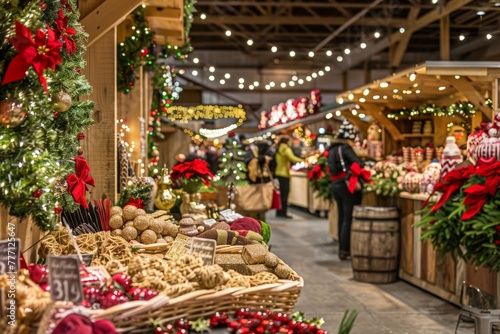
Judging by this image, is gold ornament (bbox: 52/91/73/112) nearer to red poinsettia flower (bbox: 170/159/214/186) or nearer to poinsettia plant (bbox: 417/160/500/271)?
poinsettia plant (bbox: 417/160/500/271)

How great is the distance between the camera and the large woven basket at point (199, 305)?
2.03 metres

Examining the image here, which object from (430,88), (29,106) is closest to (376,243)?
(430,88)

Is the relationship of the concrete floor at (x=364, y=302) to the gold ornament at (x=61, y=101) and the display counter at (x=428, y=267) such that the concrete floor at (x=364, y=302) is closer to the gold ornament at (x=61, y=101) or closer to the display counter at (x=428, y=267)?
the display counter at (x=428, y=267)

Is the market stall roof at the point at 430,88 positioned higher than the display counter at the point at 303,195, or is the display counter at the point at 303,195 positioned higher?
the market stall roof at the point at 430,88

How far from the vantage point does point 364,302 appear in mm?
6602

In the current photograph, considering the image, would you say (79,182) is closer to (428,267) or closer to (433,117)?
(428,267)

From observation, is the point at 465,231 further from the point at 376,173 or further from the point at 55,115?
the point at 376,173

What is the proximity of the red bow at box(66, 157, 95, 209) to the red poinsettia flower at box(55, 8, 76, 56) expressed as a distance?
0.60 meters

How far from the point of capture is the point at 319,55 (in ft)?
85.6

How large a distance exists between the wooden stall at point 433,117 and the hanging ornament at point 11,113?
12.4ft

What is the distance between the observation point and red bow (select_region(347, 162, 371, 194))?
8473 mm

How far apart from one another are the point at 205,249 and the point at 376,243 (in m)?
5.00

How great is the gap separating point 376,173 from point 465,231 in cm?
415

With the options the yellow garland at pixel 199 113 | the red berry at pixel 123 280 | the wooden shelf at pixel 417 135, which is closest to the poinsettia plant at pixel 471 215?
the red berry at pixel 123 280
